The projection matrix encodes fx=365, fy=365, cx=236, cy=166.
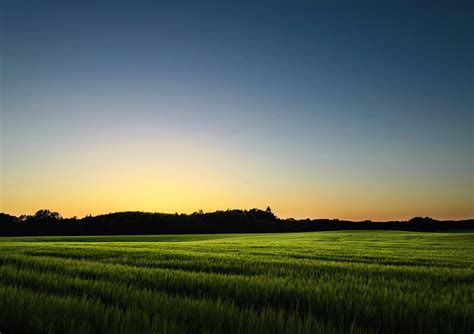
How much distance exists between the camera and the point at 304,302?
4973 millimetres

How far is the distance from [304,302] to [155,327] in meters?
2.49

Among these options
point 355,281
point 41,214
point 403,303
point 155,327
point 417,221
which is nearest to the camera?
point 155,327

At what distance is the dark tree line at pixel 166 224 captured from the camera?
106000mm

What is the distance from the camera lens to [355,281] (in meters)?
7.04

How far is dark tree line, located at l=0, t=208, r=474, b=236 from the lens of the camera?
4173 inches

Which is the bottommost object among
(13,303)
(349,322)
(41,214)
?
(349,322)

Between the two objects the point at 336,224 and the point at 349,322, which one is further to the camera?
the point at 336,224

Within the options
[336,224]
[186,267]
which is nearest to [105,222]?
[336,224]

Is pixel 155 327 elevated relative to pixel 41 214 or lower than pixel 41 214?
lower

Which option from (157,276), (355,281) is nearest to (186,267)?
(157,276)

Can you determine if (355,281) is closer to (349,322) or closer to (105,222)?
(349,322)

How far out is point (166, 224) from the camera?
4680 inches

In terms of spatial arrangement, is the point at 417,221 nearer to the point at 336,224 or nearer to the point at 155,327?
the point at 336,224

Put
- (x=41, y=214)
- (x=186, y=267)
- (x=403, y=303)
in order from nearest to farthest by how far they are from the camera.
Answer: (x=403, y=303)
(x=186, y=267)
(x=41, y=214)
